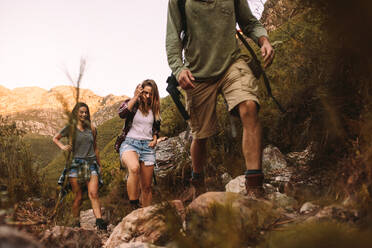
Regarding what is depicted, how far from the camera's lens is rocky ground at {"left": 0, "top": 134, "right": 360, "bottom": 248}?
131 cm

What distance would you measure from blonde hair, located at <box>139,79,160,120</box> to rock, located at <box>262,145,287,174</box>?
5.74ft

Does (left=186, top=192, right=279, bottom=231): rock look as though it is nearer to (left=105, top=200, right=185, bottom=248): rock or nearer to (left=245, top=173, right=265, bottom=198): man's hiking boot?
(left=105, top=200, right=185, bottom=248): rock

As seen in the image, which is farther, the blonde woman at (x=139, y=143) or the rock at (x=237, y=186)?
the blonde woman at (x=139, y=143)

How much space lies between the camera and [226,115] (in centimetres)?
566

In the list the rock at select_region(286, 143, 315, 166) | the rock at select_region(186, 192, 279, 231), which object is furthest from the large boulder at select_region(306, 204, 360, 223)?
the rock at select_region(286, 143, 315, 166)

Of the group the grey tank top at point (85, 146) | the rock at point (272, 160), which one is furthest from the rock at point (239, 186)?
the grey tank top at point (85, 146)

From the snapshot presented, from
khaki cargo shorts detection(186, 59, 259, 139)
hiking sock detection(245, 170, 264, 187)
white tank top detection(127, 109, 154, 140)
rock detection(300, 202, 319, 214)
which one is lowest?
rock detection(300, 202, 319, 214)

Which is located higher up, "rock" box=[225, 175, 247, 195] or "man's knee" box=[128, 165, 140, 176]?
"man's knee" box=[128, 165, 140, 176]

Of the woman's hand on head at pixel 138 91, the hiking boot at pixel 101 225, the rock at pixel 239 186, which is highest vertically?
the woman's hand on head at pixel 138 91

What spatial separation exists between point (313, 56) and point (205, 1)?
1292 mm

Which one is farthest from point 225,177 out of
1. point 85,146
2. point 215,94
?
point 85,146

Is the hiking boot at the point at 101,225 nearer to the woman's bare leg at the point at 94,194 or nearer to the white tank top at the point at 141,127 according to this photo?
the woman's bare leg at the point at 94,194

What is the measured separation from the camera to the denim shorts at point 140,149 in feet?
15.0

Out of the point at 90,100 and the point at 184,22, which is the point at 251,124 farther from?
the point at 90,100
